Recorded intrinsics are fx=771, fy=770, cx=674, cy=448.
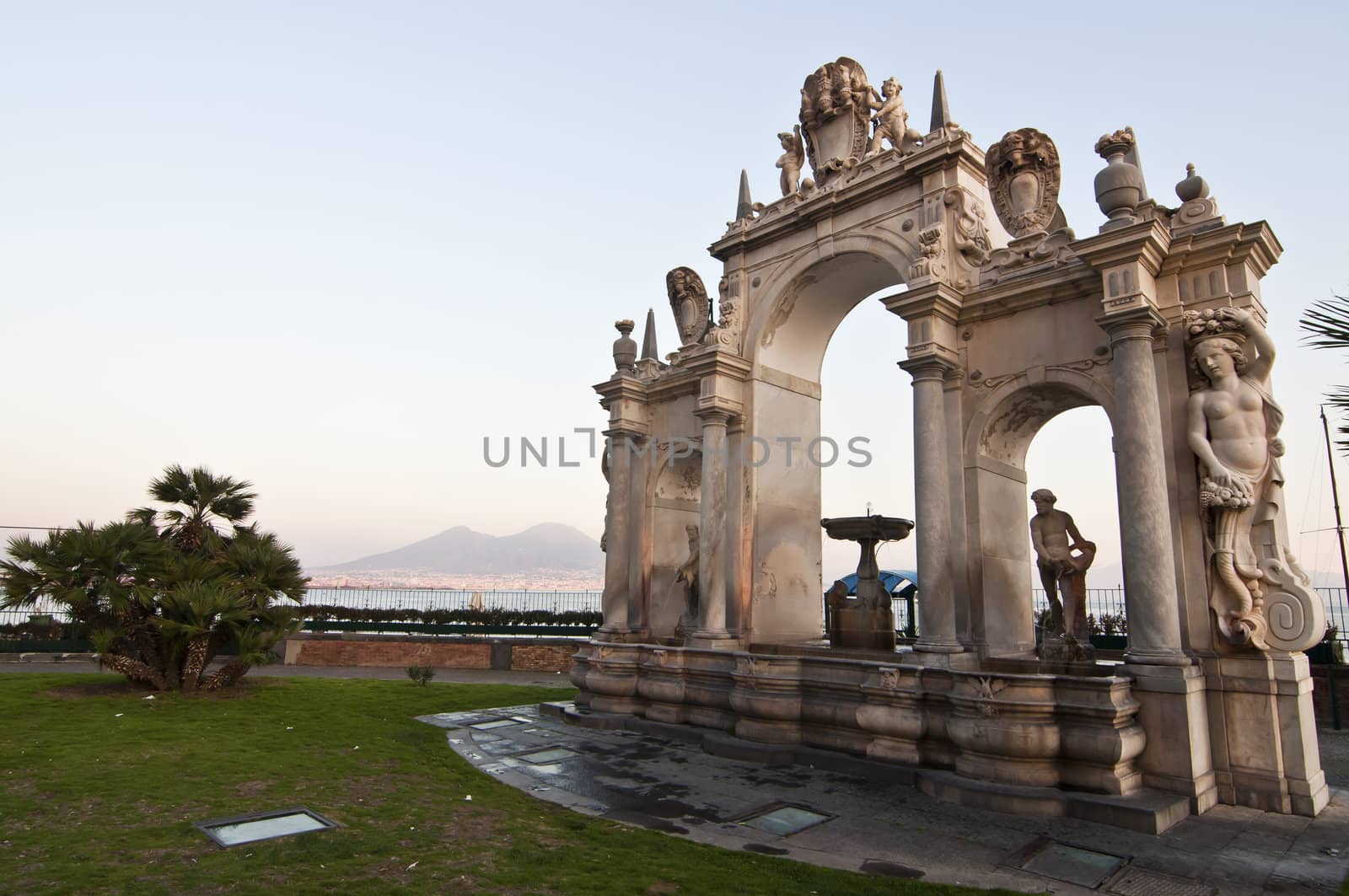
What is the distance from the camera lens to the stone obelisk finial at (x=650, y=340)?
17188 millimetres

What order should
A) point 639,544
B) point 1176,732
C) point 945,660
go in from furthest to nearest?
point 639,544
point 945,660
point 1176,732

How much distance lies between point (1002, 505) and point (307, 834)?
32.7 feet

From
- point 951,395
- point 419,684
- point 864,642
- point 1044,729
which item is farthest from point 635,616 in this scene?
point 1044,729

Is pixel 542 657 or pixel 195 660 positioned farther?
pixel 542 657

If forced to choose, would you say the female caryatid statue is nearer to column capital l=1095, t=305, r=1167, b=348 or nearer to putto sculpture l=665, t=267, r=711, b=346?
column capital l=1095, t=305, r=1167, b=348

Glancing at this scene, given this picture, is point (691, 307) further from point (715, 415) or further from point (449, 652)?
point (449, 652)

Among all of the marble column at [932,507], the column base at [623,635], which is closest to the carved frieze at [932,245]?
the marble column at [932,507]

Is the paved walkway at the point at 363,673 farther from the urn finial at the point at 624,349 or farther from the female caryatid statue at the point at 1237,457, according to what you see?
the female caryatid statue at the point at 1237,457

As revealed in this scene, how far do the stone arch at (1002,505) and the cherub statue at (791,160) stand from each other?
604 cm

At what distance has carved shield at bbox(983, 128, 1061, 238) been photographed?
11484mm

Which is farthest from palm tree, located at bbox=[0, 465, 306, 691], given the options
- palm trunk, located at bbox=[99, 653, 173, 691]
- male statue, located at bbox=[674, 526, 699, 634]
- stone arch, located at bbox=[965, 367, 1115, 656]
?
stone arch, located at bbox=[965, 367, 1115, 656]

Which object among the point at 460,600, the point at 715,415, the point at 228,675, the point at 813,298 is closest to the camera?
the point at 715,415

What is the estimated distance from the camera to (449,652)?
81.4 ft

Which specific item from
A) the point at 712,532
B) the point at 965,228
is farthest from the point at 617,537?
the point at 965,228
